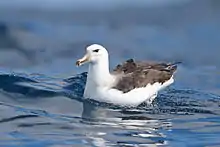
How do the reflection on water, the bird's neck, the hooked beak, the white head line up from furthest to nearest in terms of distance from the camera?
the bird's neck < the white head < the hooked beak < the reflection on water

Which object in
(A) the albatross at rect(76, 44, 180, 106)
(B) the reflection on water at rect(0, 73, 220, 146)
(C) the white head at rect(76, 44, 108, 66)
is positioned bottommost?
(B) the reflection on water at rect(0, 73, 220, 146)

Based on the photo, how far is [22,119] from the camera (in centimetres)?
998

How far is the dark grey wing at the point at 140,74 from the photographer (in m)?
10.8

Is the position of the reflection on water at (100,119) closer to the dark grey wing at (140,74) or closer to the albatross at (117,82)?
the albatross at (117,82)

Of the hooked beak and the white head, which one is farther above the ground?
the white head

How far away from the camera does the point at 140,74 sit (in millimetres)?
11039

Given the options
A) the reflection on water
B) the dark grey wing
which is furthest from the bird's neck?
the reflection on water

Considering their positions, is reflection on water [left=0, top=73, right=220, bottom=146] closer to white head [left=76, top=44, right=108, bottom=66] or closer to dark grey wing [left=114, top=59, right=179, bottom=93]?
dark grey wing [left=114, top=59, right=179, bottom=93]

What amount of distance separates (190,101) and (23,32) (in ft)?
19.6

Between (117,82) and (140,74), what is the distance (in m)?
0.44

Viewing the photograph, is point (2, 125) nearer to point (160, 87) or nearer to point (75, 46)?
point (160, 87)

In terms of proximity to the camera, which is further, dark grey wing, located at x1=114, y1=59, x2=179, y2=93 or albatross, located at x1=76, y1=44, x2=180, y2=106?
dark grey wing, located at x1=114, y1=59, x2=179, y2=93

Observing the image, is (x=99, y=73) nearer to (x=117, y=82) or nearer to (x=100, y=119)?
(x=117, y=82)

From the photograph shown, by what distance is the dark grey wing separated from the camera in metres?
10.8
